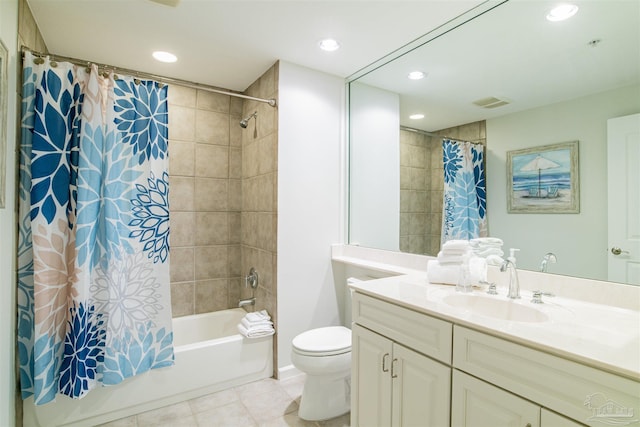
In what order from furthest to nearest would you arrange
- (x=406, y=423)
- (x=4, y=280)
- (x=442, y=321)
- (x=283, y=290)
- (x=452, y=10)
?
(x=283, y=290)
(x=452, y=10)
(x=4, y=280)
(x=406, y=423)
(x=442, y=321)

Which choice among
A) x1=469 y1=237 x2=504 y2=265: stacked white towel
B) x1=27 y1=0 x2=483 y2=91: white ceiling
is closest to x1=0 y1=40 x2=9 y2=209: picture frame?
x1=27 y1=0 x2=483 y2=91: white ceiling

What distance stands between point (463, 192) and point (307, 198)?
44.2 inches


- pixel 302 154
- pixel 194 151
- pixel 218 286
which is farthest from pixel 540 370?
pixel 194 151

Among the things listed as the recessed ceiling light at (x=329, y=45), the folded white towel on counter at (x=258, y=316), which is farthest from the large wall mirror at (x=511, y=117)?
the folded white towel on counter at (x=258, y=316)

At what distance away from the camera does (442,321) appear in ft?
4.00

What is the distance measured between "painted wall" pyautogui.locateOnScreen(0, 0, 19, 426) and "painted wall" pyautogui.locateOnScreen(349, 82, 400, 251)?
2107mm

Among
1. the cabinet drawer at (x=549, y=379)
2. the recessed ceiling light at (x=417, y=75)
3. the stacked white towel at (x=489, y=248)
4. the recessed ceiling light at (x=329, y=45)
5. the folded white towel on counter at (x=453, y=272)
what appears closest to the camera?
the cabinet drawer at (x=549, y=379)

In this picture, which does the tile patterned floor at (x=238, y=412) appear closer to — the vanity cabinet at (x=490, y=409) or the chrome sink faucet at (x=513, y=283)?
the vanity cabinet at (x=490, y=409)

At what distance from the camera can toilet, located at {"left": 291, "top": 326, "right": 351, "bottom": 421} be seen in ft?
6.11

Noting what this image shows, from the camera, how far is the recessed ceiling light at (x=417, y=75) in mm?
2209

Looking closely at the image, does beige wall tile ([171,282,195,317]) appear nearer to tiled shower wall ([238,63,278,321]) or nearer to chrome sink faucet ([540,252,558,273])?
tiled shower wall ([238,63,278,321])

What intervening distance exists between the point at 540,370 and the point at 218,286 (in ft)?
8.51

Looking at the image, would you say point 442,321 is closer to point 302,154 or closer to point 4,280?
point 302,154

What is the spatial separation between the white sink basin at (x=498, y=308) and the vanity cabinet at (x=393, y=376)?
28 cm
